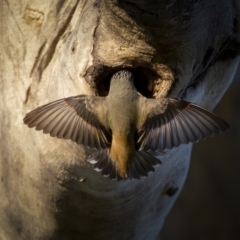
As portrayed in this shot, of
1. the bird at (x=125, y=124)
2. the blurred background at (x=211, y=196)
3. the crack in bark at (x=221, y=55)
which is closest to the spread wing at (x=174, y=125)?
the bird at (x=125, y=124)

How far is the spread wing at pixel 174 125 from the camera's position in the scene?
0.98 meters

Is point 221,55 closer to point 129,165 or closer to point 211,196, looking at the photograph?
point 129,165

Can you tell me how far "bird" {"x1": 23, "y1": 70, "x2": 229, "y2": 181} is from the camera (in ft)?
3.20

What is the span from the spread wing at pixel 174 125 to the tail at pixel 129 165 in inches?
1.5

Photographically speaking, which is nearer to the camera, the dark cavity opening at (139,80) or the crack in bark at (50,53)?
the dark cavity opening at (139,80)

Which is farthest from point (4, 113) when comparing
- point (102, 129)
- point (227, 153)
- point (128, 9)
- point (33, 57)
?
point (227, 153)

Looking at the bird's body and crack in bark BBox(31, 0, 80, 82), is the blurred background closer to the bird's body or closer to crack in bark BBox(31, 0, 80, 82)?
crack in bark BBox(31, 0, 80, 82)

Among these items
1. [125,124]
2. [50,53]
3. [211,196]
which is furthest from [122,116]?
[211,196]

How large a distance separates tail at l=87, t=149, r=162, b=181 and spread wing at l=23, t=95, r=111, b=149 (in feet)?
0.11

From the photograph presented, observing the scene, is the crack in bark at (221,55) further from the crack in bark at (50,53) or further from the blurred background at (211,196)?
the blurred background at (211,196)

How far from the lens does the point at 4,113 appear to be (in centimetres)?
128

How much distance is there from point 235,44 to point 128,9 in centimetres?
36

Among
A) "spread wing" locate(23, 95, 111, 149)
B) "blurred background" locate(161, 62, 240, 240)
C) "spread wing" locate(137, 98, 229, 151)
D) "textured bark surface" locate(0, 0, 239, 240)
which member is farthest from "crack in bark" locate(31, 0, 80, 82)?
"blurred background" locate(161, 62, 240, 240)

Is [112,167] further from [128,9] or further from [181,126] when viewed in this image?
[128,9]
